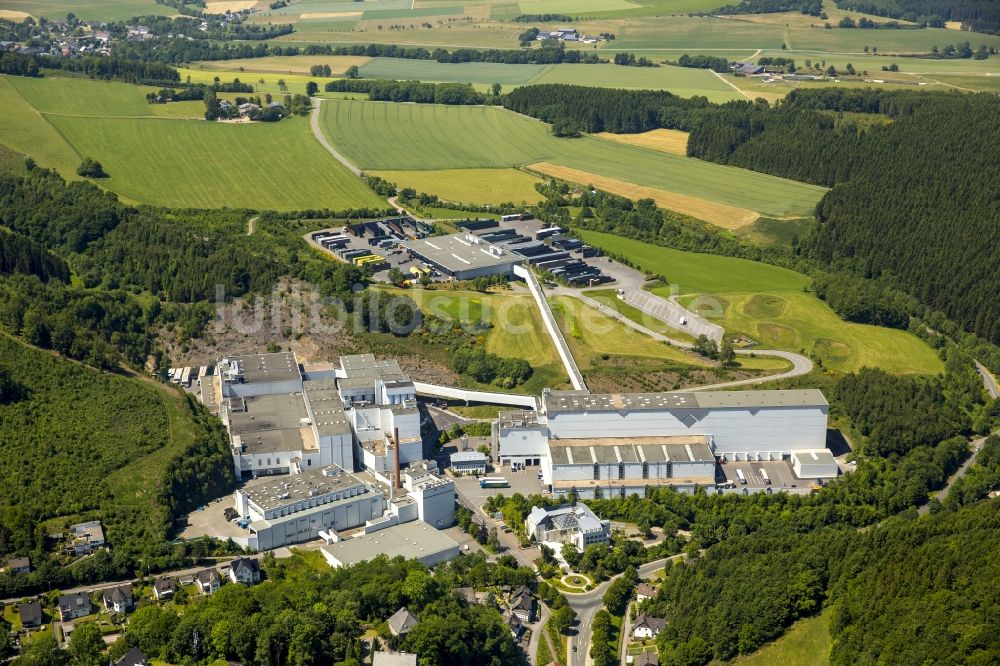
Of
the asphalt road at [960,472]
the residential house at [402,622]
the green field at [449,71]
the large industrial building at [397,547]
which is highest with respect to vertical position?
the green field at [449,71]

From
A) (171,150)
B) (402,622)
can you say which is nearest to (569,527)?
(402,622)

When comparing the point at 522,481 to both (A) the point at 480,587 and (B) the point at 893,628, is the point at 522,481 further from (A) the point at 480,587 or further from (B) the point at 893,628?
(B) the point at 893,628

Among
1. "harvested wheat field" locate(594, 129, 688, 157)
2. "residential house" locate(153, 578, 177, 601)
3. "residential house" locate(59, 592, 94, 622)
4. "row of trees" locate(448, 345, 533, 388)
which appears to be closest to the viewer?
"residential house" locate(59, 592, 94, 622)

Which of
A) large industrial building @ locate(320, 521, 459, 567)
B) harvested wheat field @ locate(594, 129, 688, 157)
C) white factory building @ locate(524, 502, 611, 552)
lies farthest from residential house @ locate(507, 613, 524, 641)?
harvested wheat field @ locate(594, 129, 688, 157)

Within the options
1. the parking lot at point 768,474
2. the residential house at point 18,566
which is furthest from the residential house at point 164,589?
the parking lot at point 768,474

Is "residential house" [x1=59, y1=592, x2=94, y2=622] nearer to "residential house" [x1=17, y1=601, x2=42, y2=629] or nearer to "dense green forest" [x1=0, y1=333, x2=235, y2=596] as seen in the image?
"residential house" [x1=17, y1=601, x2=42, y2=629]

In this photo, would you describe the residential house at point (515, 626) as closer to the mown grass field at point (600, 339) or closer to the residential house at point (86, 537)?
the residential house at point (86, 537)

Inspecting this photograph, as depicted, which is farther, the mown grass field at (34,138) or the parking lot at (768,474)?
the mown grass field at (34,138)
